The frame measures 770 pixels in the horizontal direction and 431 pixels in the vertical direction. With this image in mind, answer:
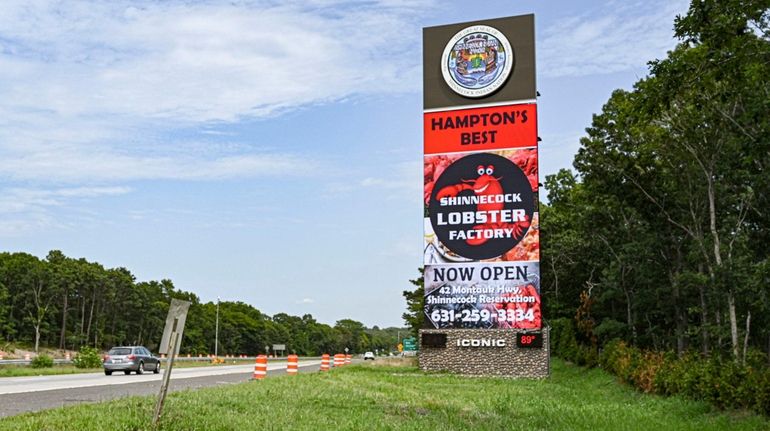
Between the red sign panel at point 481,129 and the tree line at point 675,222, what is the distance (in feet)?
14.0

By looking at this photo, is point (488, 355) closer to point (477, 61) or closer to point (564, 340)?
point (477, 61)

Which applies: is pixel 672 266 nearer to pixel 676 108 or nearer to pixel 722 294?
pixel 722 294

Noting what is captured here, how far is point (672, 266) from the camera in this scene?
51.0 m

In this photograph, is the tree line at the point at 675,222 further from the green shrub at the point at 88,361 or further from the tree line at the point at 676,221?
the green shrub at the point at 88,361

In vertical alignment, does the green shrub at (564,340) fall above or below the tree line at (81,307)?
below

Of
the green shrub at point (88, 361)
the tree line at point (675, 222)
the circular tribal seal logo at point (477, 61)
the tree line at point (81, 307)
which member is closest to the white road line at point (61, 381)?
the green shrub at point (88, 361)

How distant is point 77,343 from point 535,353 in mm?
93429

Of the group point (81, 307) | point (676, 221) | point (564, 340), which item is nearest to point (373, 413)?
point (676, 221)

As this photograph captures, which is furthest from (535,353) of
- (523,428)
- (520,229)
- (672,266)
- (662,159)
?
(523,428)

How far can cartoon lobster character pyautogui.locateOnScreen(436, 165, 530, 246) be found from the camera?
40.6 m

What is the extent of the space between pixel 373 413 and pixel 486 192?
25.7 meters

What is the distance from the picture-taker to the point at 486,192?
41.4m

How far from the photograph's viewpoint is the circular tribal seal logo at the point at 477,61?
42.8 metres

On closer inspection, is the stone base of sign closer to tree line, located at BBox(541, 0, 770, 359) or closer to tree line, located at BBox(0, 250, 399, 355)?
tree line, located at BBox(541, 0, 770, 359)
